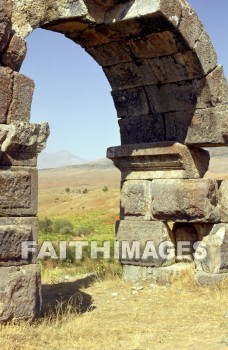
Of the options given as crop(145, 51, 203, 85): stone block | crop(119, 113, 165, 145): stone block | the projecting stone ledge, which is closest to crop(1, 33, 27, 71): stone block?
crop(145, 51, 203, 85): stone block

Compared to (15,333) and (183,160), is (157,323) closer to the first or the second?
(15,333)

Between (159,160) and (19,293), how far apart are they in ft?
12.2

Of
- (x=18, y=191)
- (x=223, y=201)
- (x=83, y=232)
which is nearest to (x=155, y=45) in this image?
(x=223, y=201)

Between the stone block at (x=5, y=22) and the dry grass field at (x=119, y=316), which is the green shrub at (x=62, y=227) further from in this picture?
the stone block at (x=5, y=22)

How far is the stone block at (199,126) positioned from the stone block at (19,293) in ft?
12.1

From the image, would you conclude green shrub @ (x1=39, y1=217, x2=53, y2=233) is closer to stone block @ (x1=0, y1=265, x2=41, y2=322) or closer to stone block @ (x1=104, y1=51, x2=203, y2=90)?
stone block @ (x1=104, y1=51, x2=203, y2=90)

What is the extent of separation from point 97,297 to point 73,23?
12.4 feet

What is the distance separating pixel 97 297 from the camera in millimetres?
7855

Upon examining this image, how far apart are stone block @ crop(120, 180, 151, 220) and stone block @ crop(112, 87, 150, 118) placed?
3.65ft

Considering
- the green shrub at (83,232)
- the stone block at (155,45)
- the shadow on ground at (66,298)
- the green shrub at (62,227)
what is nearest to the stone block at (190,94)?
the stone block at (155,45)

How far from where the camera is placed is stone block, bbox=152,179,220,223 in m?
8.19

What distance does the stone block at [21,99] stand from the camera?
563cm

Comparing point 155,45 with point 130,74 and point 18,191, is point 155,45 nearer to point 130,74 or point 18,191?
point 130,74

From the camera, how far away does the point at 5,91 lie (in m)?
5.54
